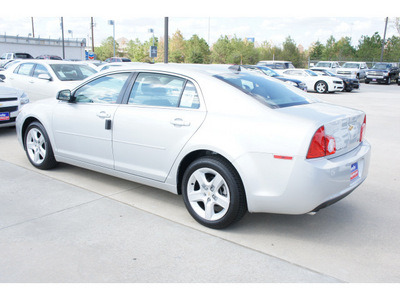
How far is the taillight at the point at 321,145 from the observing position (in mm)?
3160

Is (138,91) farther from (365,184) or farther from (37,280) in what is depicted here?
(365,184)

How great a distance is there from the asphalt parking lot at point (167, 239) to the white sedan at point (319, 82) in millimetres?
17028

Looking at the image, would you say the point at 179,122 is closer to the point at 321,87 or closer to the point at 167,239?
the point at 167,239

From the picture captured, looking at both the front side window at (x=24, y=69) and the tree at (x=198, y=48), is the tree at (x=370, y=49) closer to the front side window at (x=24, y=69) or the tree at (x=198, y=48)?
the tree at (x=198, y=48)

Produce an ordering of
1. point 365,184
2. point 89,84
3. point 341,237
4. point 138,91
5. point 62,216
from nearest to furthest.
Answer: point 341,237
point 62,216
point 138,91
point 89,84
point 365,184

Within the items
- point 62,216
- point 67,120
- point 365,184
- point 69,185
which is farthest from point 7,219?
point 365,184

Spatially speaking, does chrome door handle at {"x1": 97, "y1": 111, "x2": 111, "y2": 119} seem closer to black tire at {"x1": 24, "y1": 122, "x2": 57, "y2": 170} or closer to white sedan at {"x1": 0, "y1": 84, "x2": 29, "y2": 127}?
black tire at {"x1": 24, "y1": 122, "x2": 57, "y2": 170}

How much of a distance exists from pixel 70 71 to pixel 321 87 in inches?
599

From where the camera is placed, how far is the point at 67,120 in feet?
16.0

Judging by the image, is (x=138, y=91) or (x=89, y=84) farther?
(x=89, y=84)

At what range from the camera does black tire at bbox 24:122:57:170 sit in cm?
529

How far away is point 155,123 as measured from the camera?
3.95 m
